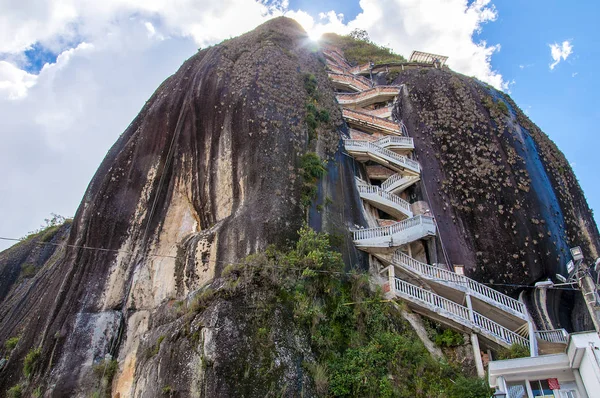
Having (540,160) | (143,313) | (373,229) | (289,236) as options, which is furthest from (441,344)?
(540,160)

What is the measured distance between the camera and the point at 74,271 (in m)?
17.8

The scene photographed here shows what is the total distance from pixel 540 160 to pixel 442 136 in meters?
5.15

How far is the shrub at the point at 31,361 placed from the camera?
49.9 ft

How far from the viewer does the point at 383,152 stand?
2516 cm

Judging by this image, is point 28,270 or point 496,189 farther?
point 28,270

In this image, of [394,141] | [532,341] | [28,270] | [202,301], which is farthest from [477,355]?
[28,270]

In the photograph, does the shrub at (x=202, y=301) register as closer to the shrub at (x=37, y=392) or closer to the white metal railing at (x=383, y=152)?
the shrub at (x=37, y=392)

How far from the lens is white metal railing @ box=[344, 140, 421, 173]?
81.8 feet

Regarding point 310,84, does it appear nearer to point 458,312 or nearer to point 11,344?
point 458,312

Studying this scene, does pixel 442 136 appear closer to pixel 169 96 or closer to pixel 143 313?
pixel 169 96

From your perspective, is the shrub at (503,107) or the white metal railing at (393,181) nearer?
the white metal railing at (393,181)

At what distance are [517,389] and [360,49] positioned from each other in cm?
3922

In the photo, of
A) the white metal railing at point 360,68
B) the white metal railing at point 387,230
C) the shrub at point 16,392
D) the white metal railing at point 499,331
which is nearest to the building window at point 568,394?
the white metal railing at point 499,331

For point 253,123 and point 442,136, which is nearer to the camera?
point 253,123
